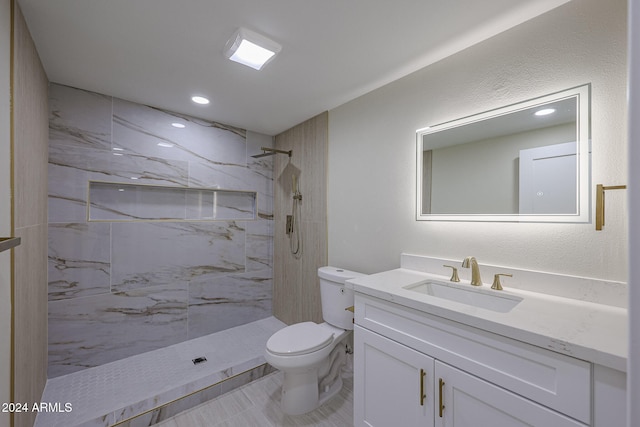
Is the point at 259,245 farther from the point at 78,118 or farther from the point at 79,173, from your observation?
the point at 78,118

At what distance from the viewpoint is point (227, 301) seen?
2.84m

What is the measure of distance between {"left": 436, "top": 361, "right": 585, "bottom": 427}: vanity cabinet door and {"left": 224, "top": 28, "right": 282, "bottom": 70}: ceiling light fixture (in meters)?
1.79

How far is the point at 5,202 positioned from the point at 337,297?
1.84 metres

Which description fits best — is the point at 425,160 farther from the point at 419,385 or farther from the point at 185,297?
the point at 185,297

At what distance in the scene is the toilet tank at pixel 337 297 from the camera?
6.63ft

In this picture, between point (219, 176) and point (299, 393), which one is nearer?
point (299, 393)

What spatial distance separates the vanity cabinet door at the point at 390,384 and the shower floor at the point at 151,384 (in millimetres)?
1086

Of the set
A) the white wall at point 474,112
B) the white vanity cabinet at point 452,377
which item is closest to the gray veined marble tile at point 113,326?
the white wall at point 474,112

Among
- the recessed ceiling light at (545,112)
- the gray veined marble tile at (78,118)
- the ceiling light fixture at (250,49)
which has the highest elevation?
the ceiling light fixture at (250,49)

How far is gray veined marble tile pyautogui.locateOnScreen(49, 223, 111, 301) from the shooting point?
200 cm

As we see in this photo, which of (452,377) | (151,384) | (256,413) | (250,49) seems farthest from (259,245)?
(452,377)

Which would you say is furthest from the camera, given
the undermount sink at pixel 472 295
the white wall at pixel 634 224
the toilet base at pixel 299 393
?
the toilet base at pixel 299 393

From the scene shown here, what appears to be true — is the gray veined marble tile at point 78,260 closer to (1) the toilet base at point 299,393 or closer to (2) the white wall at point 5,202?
(2) the white wall at point 5,202

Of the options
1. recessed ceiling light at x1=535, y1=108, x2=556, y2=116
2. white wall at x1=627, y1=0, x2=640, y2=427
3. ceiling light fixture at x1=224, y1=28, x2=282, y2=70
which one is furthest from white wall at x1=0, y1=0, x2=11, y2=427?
recessed ceiling light at x1=535, y1=108, x2=556, y2=116
